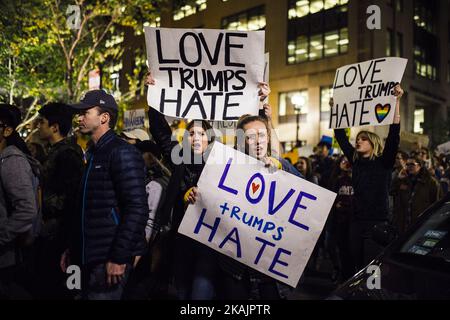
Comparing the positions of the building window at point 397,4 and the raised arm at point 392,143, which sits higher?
the building window at point 397,4

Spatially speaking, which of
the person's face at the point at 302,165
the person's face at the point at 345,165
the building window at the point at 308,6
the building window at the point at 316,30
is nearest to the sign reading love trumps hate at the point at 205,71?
the person's face at the point at 345,165

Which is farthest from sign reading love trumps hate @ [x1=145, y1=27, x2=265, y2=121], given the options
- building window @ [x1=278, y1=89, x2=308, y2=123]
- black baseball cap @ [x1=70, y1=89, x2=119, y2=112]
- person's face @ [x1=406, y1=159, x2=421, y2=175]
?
building window @ [x1=278, y1=89, x2=308, y2=123]

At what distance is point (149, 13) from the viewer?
15.6 metres

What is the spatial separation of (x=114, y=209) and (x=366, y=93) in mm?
3909

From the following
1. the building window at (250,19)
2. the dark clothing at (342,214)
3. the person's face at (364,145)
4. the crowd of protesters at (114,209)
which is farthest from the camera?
the building window at (250,19)

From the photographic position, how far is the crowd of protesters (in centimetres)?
321

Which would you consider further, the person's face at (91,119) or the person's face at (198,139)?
the person's face at (198,139)

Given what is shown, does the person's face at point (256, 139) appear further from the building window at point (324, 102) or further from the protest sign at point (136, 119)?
the building window at point (324, 102)

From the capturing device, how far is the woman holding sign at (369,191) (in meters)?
5.20

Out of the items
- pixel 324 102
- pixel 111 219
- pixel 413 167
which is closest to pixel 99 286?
pixel 111 219

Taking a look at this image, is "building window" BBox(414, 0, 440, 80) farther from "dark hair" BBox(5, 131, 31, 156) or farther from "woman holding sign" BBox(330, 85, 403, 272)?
"dark hair" BBox(5, 131, 31, 156)

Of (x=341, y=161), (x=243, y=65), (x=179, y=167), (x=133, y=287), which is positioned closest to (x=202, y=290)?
(x=133, y=287)

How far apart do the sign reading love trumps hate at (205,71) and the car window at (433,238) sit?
166cm
